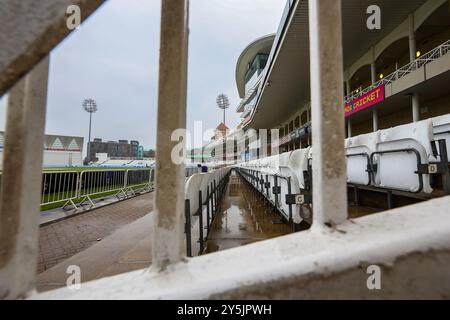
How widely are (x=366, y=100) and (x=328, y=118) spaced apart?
13404 millimetres

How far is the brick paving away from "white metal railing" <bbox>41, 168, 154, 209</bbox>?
1.23m

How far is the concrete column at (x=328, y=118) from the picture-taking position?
583mm

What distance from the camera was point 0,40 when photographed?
0.48 m

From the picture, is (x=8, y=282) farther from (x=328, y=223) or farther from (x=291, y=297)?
(x=328, y=223)

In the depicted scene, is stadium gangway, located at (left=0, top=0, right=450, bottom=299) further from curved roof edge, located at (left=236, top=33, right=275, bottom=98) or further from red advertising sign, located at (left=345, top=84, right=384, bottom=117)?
curved roof edge, located at (left=236, top=33, right=275, bottom=98)

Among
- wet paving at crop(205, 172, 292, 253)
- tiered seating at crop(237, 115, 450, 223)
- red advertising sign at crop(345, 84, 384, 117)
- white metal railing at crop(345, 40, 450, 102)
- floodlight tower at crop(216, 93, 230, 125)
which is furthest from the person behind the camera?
floodlight tower at crop(216, 93, 230, 125)

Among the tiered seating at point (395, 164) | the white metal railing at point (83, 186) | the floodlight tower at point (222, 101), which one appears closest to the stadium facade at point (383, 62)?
the tiered seating at point (395, 164)

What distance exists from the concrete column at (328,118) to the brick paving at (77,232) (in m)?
3.09

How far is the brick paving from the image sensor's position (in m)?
2.71

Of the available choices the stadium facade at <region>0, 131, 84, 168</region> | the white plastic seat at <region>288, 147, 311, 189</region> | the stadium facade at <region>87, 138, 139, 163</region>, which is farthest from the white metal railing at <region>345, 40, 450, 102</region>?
the stadium facade at <region>87, 138, 139, 163</region>

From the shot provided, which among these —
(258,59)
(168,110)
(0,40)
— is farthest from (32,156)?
(258,59)

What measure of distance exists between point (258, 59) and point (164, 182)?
33.5 metres

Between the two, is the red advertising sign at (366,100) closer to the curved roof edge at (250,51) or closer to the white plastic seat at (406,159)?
the white plastic seat at (406,159)

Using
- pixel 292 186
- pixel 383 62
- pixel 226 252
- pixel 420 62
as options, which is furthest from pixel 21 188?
pixel 383 62
